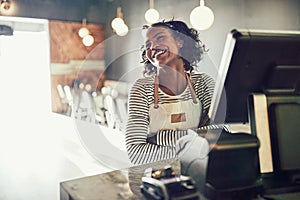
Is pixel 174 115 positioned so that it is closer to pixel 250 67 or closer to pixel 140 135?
pixel 140 135

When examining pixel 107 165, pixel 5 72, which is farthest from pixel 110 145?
pixel 5 72

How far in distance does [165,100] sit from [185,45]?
13.8 inches

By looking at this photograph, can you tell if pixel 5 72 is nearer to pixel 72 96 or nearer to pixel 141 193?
pixel 72 96

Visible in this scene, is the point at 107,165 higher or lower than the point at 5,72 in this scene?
lower

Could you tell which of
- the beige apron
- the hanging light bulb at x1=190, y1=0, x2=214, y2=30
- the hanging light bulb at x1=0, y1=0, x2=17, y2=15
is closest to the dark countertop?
the beige apron

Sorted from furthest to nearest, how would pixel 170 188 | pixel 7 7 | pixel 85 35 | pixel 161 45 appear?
pixel 85 35
pixel 7 7
pixel 161 45
pixel 170 188

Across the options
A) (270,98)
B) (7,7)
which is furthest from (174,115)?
(7,7)

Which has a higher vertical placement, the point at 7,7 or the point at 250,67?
the point at 7,7

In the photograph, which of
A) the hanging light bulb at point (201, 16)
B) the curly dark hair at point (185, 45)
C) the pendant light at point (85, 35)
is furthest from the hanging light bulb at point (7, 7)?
the curly dark hair at point (185, 45)

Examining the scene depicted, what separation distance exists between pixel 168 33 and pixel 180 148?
0.65 meters

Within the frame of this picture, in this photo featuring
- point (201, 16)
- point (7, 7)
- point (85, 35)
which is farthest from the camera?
point (85, 35)

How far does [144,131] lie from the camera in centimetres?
142

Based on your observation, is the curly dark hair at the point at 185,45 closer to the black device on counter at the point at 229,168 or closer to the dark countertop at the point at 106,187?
the dark countertop at the point at 106,187

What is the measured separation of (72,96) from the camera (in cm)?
722
